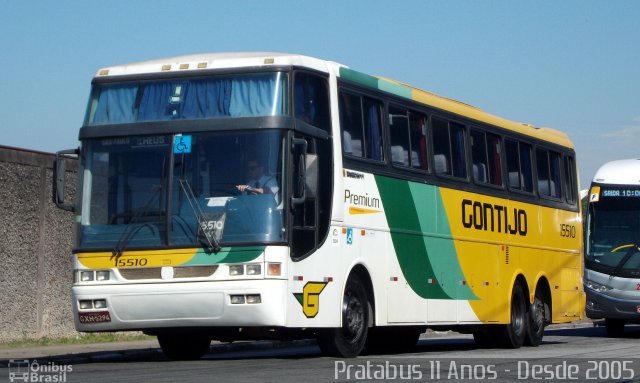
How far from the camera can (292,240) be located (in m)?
14.3

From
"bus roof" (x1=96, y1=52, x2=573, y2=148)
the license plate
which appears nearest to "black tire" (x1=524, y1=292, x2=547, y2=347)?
"bus roof" (x1=96, y1=52, x2=573, y2=148)

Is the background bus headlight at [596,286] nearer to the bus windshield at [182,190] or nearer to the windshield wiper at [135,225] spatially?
the bus windshield at [182,190]

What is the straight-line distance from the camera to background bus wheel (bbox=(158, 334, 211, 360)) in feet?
55.0

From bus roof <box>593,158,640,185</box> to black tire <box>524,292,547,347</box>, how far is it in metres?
6.03

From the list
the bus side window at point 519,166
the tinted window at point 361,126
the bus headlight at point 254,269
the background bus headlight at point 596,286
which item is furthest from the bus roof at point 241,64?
the background bus headlight at point 596,286

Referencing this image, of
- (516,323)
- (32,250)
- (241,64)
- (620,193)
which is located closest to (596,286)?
(620,193)

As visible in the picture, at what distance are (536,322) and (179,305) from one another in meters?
9.23

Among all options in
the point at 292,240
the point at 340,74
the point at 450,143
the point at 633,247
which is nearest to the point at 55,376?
the point at 292,240

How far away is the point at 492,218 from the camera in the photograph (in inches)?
801

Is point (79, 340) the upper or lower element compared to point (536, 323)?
lower

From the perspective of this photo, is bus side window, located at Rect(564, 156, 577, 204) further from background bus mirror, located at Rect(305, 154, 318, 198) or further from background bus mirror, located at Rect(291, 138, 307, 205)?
background bus mirror, located at Rect(291, 138, 307, 205)

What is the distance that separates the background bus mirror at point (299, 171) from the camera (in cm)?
1434

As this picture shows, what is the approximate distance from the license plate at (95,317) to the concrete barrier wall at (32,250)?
234 inches

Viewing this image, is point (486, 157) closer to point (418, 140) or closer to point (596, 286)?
point (418, 140)
